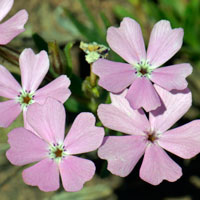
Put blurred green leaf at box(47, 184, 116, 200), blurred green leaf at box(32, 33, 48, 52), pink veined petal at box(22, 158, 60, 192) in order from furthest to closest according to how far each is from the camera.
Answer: blurred green leaf at box(47, 184, 116, 200), blurred green leaf at box(32, 33, 48, 52), pink veined petal at box(22, 158, 60, 192)

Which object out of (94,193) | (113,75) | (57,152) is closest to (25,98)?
(57,152)

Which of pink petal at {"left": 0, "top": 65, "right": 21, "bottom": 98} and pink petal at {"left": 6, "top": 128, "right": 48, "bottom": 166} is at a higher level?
pink petal at {"left": 0, "top": 65, "right": 21, "bottom": 98}

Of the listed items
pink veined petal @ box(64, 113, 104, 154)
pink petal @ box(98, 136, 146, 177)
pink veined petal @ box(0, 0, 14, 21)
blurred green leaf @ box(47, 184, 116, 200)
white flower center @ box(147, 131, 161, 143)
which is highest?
pink veined petal @ box(0, 0, 14, 21)

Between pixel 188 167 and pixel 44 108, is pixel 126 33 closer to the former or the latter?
pixel 44 108

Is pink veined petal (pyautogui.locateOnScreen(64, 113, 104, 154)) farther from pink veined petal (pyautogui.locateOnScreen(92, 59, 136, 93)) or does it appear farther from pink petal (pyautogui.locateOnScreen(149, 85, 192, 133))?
pink petal (pyautogui.locateOnScreen(149, 85, 192, 133))

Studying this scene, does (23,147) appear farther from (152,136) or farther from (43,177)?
(152,136)

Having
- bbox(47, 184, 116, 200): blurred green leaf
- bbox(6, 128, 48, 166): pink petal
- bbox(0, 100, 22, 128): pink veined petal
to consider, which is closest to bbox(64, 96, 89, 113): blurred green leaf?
bbox(0, 100, 22, 128): pink veined petal

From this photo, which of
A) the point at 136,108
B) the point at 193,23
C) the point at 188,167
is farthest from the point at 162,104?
the point at 193,23

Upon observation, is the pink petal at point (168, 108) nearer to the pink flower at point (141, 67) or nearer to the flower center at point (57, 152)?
the pink flower at point (141, 67)
